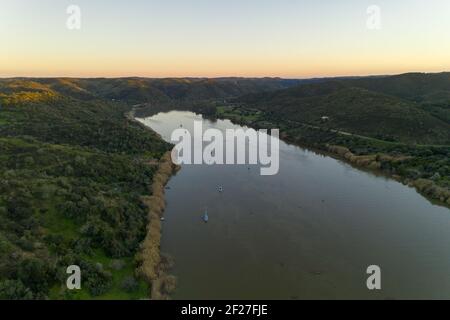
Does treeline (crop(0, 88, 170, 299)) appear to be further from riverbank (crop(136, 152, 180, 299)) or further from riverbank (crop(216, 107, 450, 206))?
riverbank (crop(216, 107, 450, 206))

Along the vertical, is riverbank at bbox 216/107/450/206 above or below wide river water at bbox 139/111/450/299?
above

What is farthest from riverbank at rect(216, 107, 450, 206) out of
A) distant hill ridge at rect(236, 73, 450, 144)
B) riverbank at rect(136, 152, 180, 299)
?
riverbank at rect(136, 152, 180, 299)

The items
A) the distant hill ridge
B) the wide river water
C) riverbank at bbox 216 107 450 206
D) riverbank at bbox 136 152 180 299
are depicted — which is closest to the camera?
riverbank at bbox 136 152 180 299

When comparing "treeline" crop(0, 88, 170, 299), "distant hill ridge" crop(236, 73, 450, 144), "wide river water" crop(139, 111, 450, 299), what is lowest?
"wide river water" crop(139, 111, 450, 299)

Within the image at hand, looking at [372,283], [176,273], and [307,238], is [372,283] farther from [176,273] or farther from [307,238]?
[176,273]

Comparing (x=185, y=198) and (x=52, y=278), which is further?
(x=185, y=198)

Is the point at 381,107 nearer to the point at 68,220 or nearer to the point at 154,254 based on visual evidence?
the point at 154,254

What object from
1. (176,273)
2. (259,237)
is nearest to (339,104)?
(259,237)

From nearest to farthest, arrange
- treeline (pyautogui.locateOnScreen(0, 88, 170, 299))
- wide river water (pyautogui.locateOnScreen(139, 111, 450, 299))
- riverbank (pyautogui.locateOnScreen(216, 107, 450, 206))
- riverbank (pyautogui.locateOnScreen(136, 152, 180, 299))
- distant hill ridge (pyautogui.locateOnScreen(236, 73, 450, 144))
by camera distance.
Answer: treeline (pyautogui.locateOnScreen(0, 88, 170, 299)) < riverbank (pyautogui.locateOnScreen(136, 152, 180, 299)) < wide river water (pyautogui.locateOnScreen(139, 111, 450, 299)) < riverbank (pyautogui.locateOnScreen(216, 107, 450, 206)) < distant hill ridge (pyautogui.locateOnScreen(236, 73, 450, 144))

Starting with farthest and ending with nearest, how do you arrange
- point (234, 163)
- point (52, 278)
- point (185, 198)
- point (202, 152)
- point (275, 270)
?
point (202, 152)
point (234, 163)
point (185, 198)
point (275, 270)
point (52, 278)
